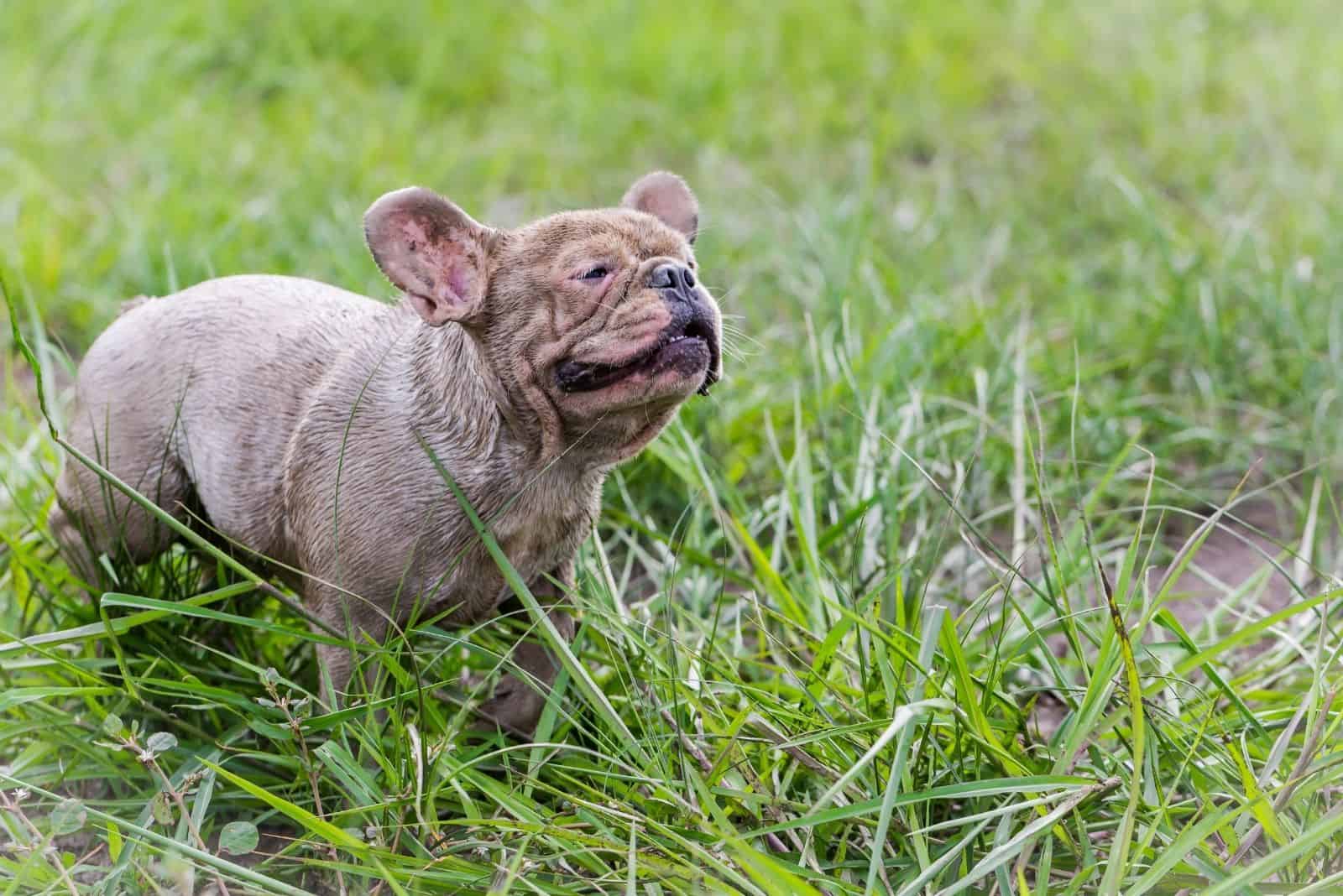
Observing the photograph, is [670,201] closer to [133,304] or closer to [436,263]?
[436,263]

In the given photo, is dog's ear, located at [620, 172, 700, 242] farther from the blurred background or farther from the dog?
the blurred background

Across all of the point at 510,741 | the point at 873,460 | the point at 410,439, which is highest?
the point at 410,439

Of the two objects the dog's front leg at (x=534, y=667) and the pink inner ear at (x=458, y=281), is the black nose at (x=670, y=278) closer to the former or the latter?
the pink inner ear at (x=458, y=281)

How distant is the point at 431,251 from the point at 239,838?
112cm

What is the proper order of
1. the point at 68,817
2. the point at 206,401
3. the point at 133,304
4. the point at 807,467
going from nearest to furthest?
the point at 68,817, the point at 206,401, the point at 133,304, the point at 807,467

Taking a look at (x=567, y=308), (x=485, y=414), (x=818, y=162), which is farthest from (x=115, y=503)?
(x=818, y=162)

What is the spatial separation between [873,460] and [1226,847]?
148 cm

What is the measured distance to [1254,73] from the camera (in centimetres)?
720

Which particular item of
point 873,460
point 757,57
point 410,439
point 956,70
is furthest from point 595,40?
point 410,439

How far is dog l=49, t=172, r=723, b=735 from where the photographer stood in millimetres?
2709

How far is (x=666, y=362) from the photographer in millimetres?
2652

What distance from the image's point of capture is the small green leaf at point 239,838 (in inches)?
98.7

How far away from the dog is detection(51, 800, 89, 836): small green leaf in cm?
50

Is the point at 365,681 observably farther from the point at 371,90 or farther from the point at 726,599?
the point at 371,90
